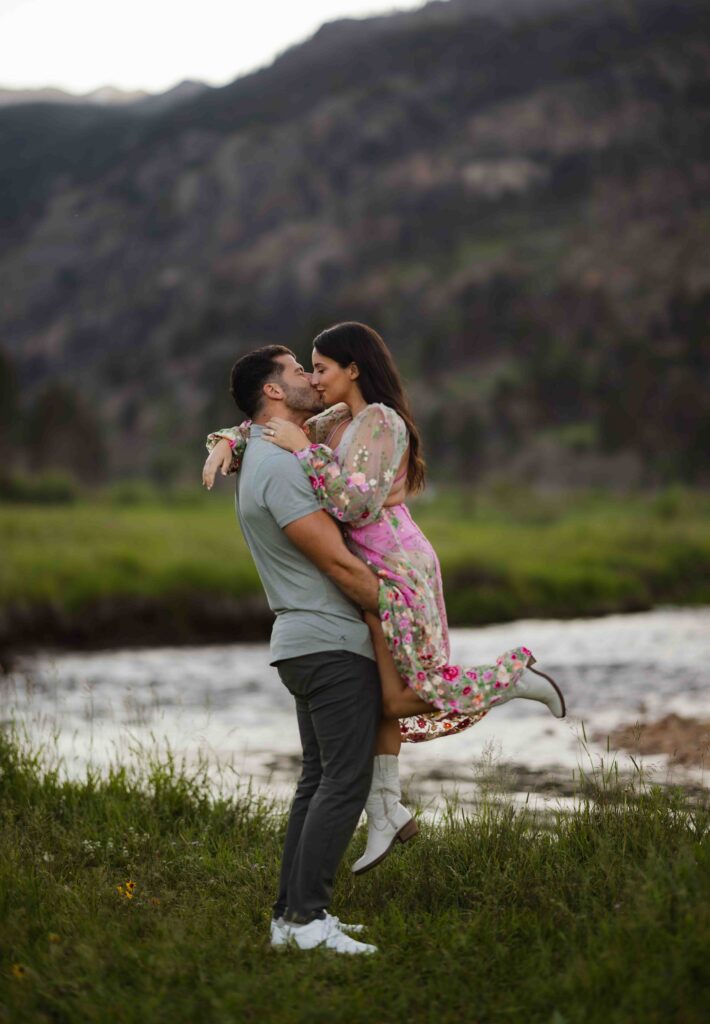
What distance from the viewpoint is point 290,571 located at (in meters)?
5.41

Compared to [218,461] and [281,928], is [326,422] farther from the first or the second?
[281,928]

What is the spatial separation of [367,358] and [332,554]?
0.93 m

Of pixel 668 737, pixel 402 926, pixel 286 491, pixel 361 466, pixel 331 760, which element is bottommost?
pixel 668 737

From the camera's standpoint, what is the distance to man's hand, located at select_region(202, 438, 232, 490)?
5594mm

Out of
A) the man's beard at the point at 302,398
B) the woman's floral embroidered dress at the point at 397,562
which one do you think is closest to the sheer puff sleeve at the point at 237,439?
the man's beard at the point at 302,398

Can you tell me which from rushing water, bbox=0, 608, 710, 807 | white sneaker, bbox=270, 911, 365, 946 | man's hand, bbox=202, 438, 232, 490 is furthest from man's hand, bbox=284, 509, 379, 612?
rushing water, bbox=0, 608, 710, 807

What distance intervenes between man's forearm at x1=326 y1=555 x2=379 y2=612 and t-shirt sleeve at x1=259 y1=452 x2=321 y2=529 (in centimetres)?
28

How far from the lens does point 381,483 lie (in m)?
5.32

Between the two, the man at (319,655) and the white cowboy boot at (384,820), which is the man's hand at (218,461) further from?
the white cowboy boot at (384,820)

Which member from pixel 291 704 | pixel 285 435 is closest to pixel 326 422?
pixel 285 435

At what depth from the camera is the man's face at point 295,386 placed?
220 inches

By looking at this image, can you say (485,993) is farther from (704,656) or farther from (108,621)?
(108,621)

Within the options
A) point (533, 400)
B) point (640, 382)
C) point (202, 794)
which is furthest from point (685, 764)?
point (533, 400)

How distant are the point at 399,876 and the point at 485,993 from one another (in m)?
1.78
